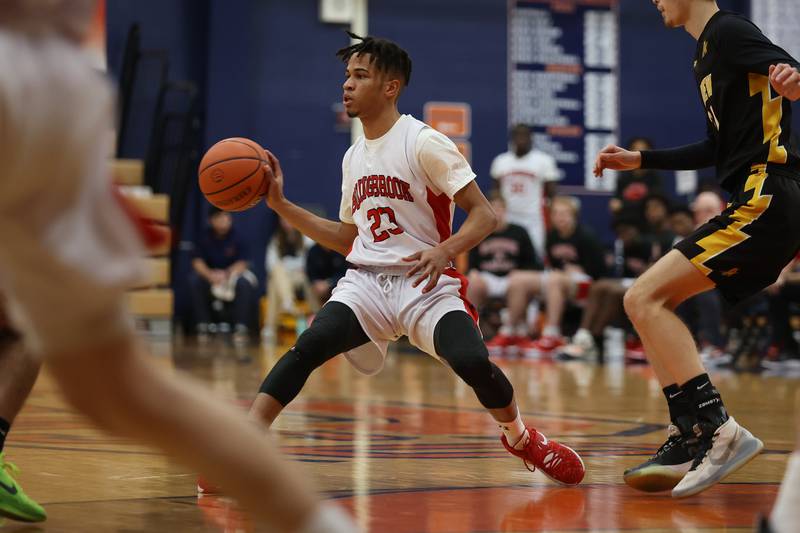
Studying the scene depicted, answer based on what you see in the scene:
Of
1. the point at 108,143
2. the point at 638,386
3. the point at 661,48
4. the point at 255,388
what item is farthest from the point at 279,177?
the point at 661,48

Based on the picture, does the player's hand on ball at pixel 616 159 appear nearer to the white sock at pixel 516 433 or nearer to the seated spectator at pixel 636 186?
the white sock at pixel 516 433

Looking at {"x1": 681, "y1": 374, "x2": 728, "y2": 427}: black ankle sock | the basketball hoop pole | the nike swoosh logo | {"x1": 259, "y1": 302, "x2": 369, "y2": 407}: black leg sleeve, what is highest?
the basketball hoop pole

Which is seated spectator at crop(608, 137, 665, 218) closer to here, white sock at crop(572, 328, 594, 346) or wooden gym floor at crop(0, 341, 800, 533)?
white sock at crop(572, 328, 594, 346)

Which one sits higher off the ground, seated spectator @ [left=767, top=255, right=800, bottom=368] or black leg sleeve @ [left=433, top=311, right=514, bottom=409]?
black leg sleeve @ [left=433, top=311, right=514, bottom=409]

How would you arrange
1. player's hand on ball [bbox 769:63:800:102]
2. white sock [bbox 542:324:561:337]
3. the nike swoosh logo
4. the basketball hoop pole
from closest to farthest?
the nike swoosh logo, player's hand on ball [bbox 769:63:800:102], white sock [bbox 542:324:561:337], the basketball hoop pole

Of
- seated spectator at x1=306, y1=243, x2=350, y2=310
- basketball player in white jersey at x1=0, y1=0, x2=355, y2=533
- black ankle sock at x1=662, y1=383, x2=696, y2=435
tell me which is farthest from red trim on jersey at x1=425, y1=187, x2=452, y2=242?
seated spectator at x1=306, y1=243, x2=350, y2=310

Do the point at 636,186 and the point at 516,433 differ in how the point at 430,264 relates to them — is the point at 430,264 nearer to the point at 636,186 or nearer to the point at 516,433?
the point at 516,433

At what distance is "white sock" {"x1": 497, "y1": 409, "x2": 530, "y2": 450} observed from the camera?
12.1 ft

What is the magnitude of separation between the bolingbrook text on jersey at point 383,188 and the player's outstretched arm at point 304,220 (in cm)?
17

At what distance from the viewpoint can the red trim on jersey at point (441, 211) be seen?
3.88 m

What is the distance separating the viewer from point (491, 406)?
3.62 meters

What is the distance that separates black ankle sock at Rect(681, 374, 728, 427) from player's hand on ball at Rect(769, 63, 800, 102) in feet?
2.92

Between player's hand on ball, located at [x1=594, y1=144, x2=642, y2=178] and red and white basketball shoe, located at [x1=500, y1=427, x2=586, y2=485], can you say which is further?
player's hand on ball, located at [x1=594, y1=144, x2=642, y2=178]

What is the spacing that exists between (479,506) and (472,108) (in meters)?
12.2
